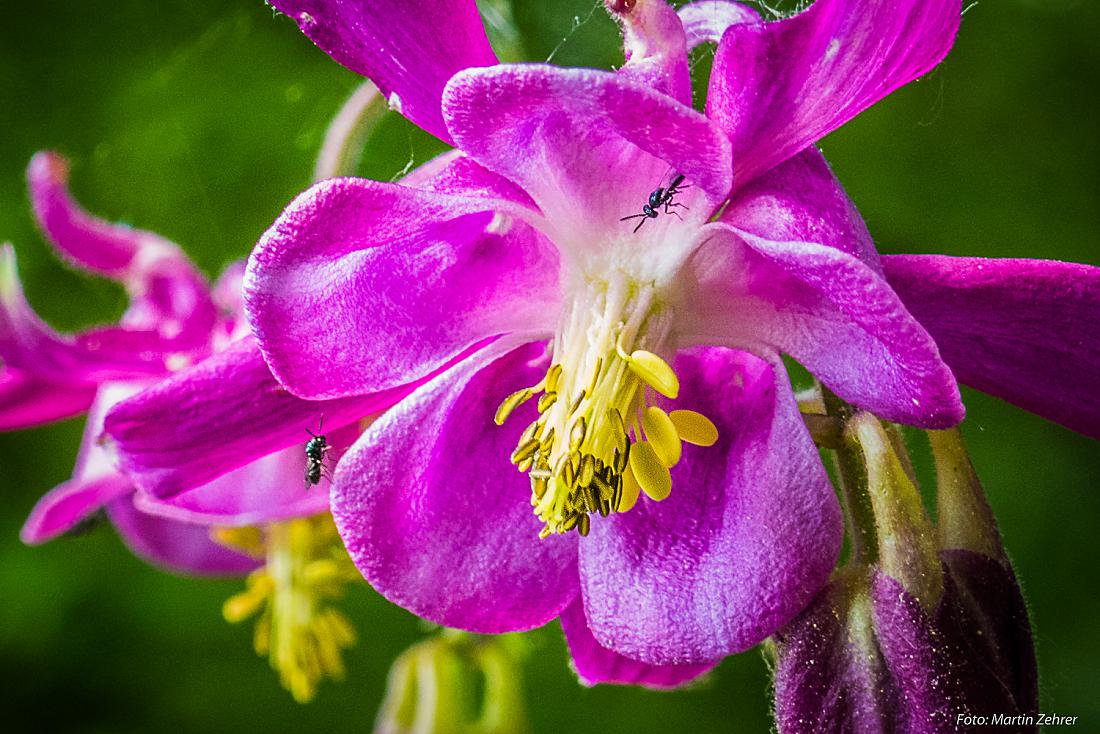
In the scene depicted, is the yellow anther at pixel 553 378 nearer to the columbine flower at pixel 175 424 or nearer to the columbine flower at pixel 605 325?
the columbine flower at pixel 605 325

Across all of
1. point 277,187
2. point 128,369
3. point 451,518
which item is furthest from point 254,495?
point 277,187

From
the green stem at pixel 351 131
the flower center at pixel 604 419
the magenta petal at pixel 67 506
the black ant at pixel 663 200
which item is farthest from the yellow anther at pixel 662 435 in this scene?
the magenta petal at pixel 67 506

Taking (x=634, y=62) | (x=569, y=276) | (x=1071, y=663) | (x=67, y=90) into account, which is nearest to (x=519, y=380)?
(x=569, y=276)

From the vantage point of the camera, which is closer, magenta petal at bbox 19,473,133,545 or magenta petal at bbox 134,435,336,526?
magenta petal at bbox 134,435,336,526

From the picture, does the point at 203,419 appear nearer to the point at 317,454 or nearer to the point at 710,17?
the point at 317,454

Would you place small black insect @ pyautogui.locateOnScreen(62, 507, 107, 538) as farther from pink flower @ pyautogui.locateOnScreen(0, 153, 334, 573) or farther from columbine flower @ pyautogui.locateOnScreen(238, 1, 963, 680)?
columbine flower @ pyautogui.locateOnScreen(238, 1, 963, 680)

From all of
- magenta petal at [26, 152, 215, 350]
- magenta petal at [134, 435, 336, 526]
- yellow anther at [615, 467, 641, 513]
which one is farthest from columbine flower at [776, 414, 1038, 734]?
magenta petal at [26, 152, 215, 350]
